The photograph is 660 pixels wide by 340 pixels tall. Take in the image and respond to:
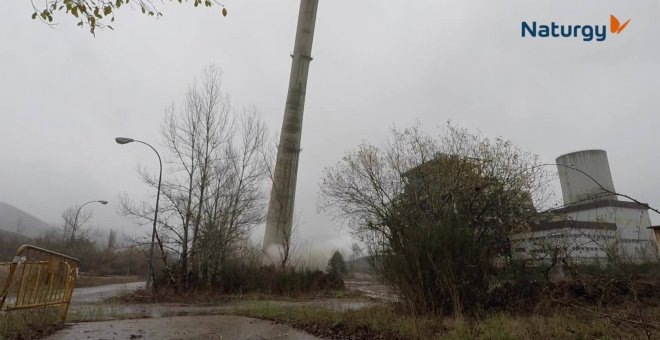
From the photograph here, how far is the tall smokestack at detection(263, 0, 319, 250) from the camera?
928 inches

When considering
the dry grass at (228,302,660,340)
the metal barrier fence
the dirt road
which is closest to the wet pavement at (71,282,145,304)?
the metal barrier fence

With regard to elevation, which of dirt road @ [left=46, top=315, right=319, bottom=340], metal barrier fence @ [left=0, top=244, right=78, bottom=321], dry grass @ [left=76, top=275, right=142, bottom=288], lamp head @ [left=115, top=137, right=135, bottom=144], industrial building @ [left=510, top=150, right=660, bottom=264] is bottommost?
dry grass @ [left=76, top=275, right=142, bottom=288]

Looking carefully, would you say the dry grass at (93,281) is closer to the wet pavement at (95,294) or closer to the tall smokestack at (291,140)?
the wet pavement at (95,294)

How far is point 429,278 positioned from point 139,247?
15934mm

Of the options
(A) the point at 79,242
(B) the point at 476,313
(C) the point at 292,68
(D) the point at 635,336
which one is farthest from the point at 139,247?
(A) the point at 79,242

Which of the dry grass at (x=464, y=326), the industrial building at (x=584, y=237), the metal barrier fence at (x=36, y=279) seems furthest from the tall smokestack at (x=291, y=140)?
the dry grass at (x=464, y=326)

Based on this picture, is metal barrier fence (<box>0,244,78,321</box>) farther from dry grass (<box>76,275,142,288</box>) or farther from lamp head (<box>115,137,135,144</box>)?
dry grass (<box>76,275,142,288</box>)

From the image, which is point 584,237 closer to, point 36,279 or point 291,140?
point 36,279

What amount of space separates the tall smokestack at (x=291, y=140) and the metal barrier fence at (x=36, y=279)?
14.6m

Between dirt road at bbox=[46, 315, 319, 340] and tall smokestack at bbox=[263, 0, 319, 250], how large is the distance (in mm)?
13985

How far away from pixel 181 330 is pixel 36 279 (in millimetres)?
2611

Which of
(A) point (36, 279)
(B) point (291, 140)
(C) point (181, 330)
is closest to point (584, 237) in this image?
(C) point (181, 330)

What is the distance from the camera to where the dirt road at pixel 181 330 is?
6.48 metres

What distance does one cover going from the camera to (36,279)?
22.8 feet
